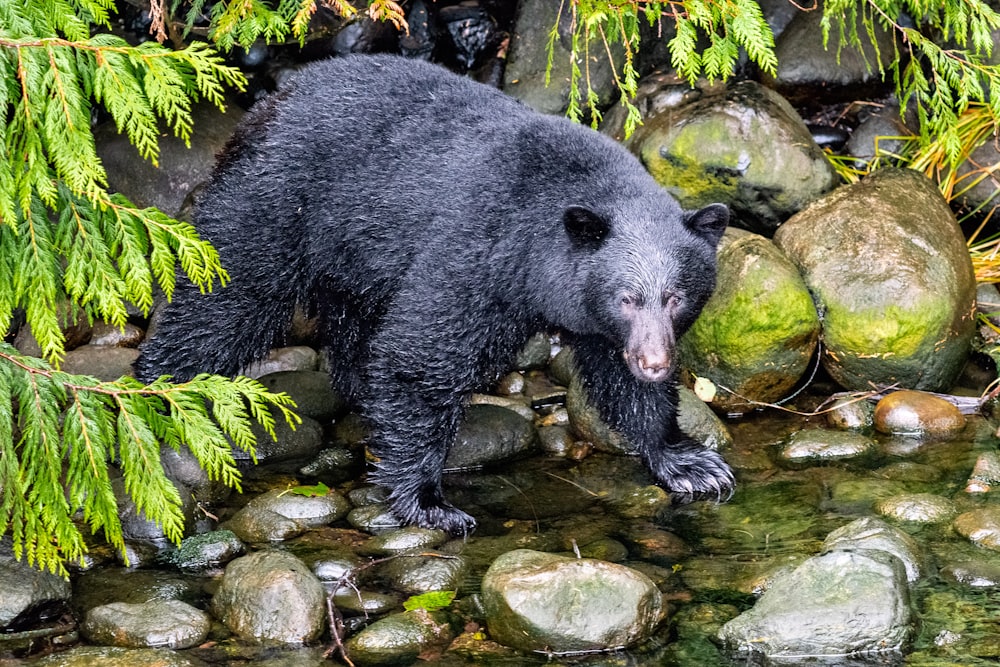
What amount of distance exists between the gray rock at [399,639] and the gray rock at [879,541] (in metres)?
1.92

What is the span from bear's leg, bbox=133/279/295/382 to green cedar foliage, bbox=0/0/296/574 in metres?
2.22

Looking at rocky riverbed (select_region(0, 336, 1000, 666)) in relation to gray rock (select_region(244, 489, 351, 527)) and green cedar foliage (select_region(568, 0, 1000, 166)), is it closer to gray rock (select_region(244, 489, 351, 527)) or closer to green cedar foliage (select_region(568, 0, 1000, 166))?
gray rock (select_region(244, 489, 351, 527))

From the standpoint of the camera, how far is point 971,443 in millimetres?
7383

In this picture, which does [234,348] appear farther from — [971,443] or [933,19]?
[933,19]

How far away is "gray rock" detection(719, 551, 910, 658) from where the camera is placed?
16.2ft

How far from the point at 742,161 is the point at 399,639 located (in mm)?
4973

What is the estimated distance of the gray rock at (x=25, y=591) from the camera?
17.1ft

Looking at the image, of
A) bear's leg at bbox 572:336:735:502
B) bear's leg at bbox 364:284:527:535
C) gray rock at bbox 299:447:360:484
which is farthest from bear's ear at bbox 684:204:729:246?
gray rock at bbox 299:447:360:484

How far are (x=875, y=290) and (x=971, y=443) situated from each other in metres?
1.24

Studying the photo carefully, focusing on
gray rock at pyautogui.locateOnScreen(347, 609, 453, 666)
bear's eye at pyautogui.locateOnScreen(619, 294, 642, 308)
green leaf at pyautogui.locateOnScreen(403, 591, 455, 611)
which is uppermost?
bear's eye at pyautogui.locateOnScreen(619, 294, 642, 308)

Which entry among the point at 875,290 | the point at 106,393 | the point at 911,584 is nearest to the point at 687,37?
the point at 875,290

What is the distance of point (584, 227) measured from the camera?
20.2 ft

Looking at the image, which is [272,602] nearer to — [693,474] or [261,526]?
[261,526]

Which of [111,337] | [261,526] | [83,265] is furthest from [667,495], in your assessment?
[111,337]
